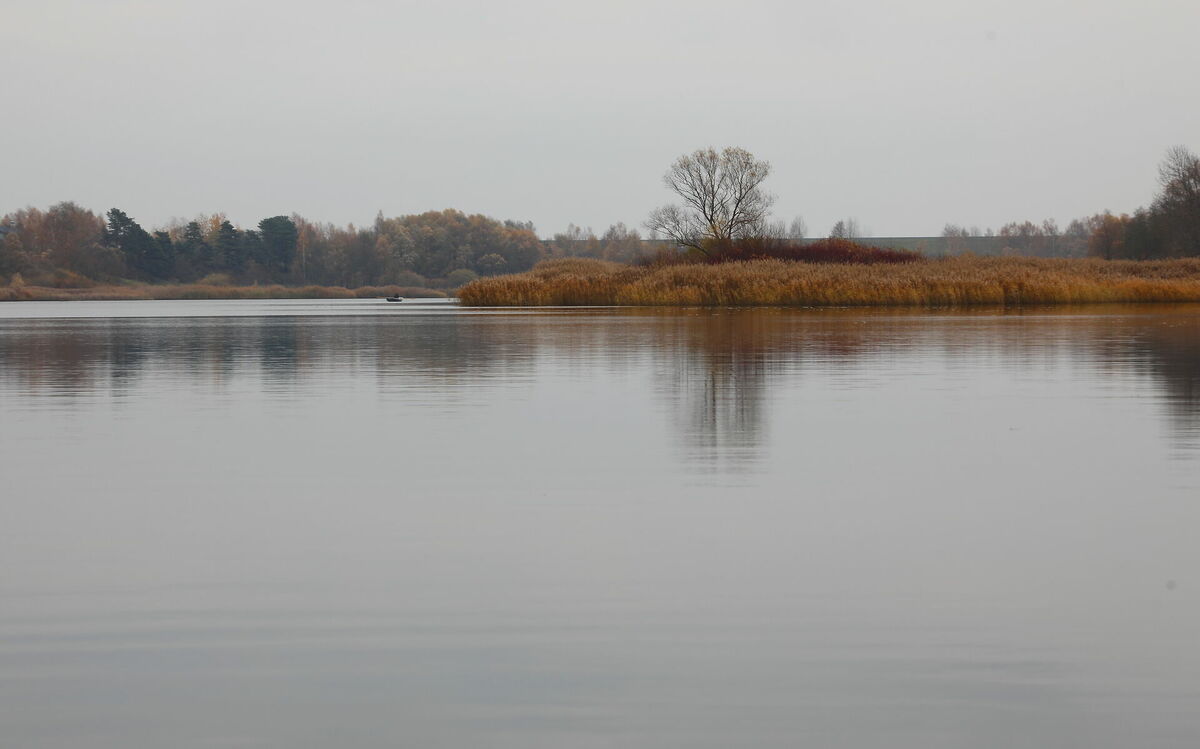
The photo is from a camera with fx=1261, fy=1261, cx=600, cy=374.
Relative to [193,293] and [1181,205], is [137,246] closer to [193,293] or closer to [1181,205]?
[193,293]

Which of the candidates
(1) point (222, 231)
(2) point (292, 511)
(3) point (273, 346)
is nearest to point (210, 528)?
(2) point (292, 511)

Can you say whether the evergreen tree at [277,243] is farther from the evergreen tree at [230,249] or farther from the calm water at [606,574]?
the calm water at [606,574]

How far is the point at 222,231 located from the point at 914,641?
12667 cm

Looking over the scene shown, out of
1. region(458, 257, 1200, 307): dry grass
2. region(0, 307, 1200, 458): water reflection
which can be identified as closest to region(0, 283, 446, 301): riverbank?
region(458, 257, 1200, 307): dry grass

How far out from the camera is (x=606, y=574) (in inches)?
197

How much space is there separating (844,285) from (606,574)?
4073 centimetres

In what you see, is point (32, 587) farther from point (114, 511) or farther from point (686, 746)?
point (686, 746)

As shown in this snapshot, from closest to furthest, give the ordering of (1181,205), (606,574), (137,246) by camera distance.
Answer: (606,574), (1181,205), (137,246)

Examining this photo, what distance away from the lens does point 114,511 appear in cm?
656

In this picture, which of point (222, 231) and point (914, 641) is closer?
point (914, 641)

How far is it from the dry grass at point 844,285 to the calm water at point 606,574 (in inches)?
1282

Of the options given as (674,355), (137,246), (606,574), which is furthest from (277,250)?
(606,574)

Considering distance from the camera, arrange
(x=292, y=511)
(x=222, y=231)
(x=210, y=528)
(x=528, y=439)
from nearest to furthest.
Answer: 1. (x=210, y=528)
2. (x=292, y=511)
3. (x=528, y=439)
4. (x=222, y=231)

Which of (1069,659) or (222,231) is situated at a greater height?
(222,231)
